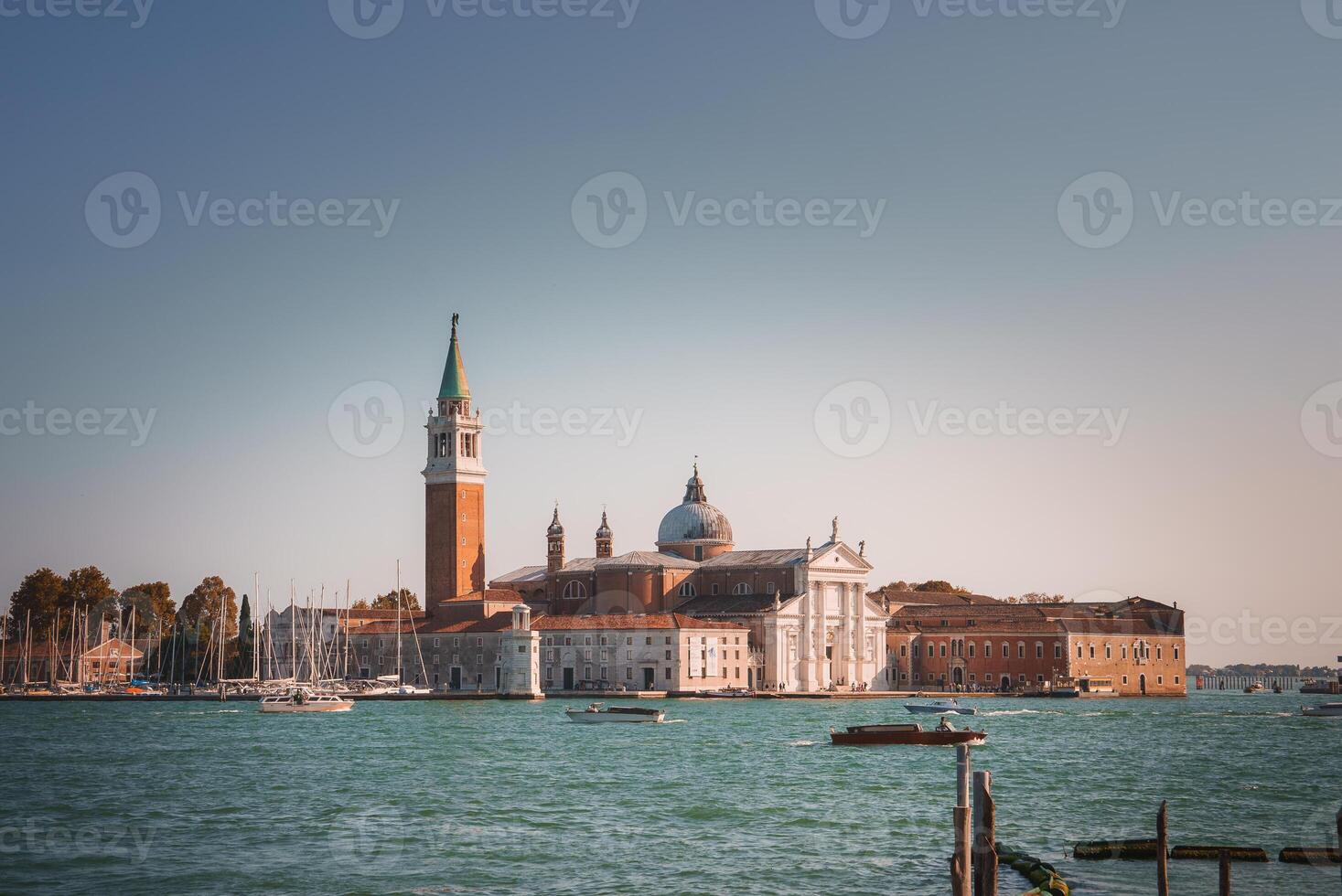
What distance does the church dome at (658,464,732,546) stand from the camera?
283ft

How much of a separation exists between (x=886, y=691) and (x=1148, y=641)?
15.3m

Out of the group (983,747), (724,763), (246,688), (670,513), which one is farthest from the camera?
(670,513)

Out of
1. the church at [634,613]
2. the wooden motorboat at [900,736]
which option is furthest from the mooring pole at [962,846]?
the church at [634,613]

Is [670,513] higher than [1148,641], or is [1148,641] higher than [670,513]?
[670,513]

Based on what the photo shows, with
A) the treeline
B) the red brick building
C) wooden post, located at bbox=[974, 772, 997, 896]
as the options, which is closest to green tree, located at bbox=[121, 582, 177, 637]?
the treeline

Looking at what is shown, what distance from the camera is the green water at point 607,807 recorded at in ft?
65.6

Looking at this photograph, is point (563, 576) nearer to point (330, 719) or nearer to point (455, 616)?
point (455, 616)

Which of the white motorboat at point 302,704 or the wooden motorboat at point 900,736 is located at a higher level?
the wooden motorboat at point 900,736

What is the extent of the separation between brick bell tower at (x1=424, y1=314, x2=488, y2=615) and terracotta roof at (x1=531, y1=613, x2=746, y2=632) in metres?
4.62

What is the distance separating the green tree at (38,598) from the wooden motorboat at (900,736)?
60.5m

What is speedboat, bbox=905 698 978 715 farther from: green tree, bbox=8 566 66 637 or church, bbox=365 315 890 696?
green tree, bbox=8 566 66 637

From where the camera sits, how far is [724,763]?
35.9 meters

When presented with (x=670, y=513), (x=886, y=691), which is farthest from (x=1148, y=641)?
(x=670, y=513)

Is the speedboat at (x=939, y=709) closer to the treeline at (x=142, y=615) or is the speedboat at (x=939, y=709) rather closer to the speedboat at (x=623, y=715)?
the speedboat at (x=623, y=715)
